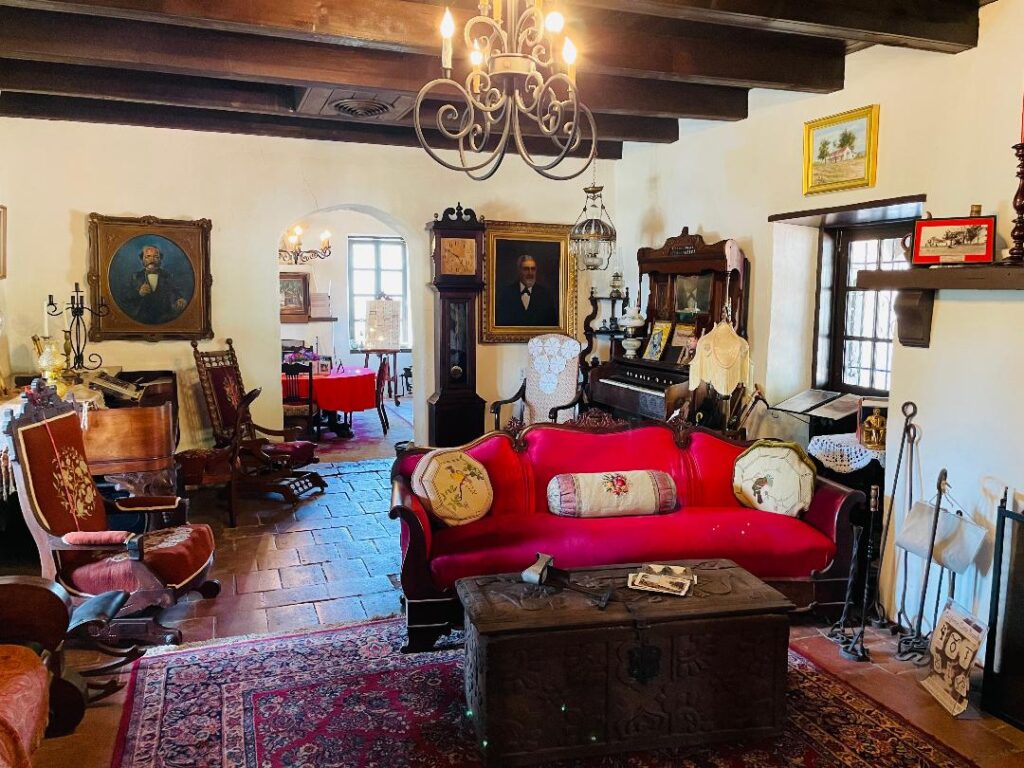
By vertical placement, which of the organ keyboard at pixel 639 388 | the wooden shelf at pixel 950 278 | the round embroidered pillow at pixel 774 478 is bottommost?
the round embroidered pillow at pixel 774 478

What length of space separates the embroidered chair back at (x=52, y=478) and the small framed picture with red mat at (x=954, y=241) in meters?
4.20

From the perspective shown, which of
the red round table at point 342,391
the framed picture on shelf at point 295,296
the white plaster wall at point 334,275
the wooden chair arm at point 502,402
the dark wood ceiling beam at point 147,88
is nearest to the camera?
the dark wood ceiling beam at point 147,88

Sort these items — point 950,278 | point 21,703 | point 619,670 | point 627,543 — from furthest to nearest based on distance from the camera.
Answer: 1. point 627,543
2. point 950,278
3. point 619,670
4. point 21,703

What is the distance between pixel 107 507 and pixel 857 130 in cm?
476

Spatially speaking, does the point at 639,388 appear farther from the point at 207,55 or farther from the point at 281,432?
the point at 207,55

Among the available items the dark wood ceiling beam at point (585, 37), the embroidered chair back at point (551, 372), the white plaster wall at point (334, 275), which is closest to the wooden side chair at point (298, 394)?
the embroidered chair back at point (551, 372)

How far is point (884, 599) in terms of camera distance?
4.14 m

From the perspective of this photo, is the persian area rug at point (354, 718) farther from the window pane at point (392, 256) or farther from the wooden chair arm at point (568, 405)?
the window pane at point (392, 256)

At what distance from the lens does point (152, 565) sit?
11.8 feet

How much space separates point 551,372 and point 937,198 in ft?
12.6

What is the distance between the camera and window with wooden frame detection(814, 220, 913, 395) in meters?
5.02

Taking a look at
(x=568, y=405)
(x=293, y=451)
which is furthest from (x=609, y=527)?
(x=293, y=451)

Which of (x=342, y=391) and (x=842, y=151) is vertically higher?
(x=842, y=151)

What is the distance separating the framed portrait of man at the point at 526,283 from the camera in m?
7.63
